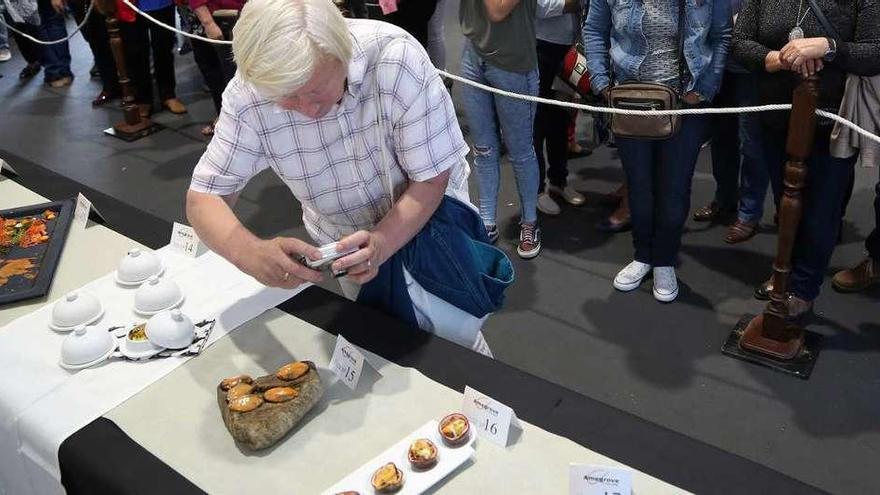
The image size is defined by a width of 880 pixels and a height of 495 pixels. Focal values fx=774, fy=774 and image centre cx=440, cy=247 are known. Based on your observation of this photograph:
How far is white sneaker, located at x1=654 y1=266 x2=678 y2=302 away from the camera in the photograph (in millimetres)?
2375

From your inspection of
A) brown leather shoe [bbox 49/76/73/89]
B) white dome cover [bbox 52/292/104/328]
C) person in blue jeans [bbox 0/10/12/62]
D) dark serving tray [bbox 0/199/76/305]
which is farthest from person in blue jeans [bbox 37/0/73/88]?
white dome cover [bbox 52/292/104/328]

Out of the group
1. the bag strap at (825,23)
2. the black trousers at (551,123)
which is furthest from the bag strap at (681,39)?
the black trousers at (551,123)

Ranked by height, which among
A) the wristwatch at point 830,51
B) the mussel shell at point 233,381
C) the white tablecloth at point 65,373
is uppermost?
the wristwatch at point 830,51

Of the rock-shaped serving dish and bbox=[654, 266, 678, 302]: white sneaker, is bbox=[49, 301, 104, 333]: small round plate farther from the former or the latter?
bbox=[654, 266, 678, 302]: white sneaker

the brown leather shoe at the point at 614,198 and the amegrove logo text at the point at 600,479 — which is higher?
the amegrove logo text at the point at 600,479

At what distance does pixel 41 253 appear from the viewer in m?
1.72

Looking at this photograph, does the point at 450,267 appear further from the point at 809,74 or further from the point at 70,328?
the point at 809,74

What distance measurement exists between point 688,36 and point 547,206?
109 cm

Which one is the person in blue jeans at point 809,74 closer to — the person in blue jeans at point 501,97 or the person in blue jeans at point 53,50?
the person in blue jeans at point 501,97

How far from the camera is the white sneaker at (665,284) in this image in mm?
2375

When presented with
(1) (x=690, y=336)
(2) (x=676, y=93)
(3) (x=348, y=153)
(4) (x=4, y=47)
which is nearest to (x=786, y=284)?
(1) (x=690, y=336)

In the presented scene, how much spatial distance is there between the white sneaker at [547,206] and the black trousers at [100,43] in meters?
2.73

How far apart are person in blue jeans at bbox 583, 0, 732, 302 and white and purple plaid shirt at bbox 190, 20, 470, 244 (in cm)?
94

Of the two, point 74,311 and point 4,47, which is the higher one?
point 74,311
